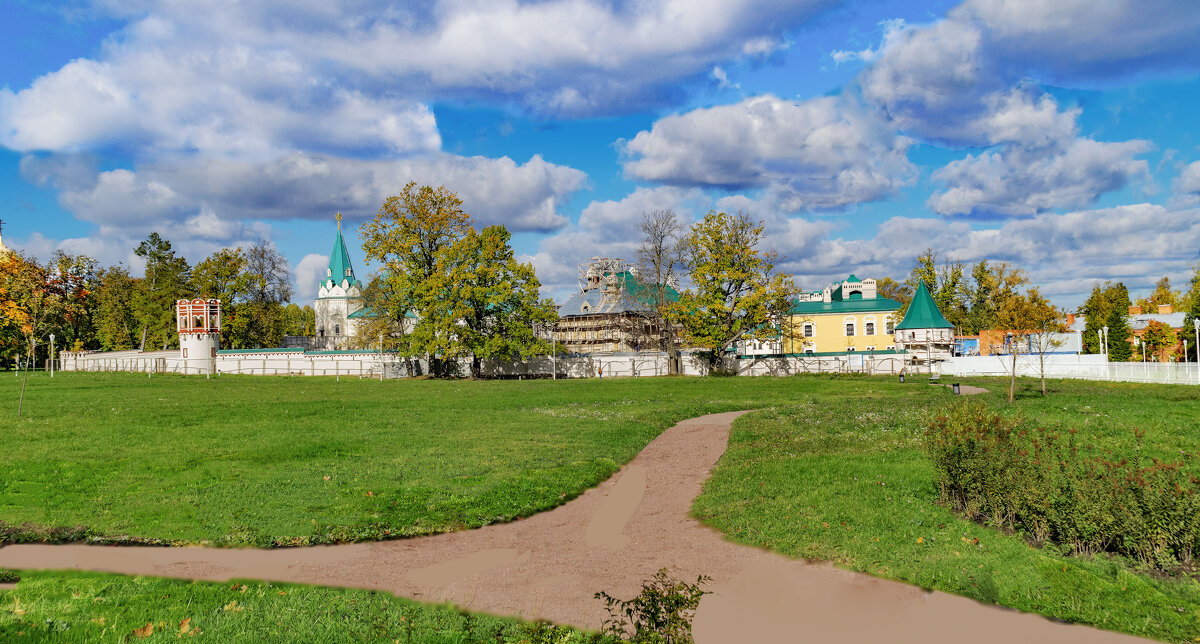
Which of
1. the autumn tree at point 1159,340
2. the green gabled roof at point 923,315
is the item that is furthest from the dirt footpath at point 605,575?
the autumn tree at point 1159,340

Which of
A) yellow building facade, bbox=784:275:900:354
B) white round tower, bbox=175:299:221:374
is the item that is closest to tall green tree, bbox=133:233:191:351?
white round tower, bbox=175:299:221:374

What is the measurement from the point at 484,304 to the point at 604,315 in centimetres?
3039

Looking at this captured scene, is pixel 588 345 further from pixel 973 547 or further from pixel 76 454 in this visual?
pixel 973 547

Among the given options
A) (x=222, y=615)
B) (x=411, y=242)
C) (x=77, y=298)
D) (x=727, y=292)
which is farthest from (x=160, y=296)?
(x=222, y=615)

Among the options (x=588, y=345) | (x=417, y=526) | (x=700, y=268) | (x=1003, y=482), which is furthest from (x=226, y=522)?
(x=588, y=345)

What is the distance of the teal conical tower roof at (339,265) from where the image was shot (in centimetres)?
10219

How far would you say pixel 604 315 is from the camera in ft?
272

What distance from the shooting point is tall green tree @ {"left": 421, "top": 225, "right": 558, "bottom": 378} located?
51969mm

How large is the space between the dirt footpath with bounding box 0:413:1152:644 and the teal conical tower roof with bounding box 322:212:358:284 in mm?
97369

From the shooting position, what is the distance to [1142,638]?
22.1 ft

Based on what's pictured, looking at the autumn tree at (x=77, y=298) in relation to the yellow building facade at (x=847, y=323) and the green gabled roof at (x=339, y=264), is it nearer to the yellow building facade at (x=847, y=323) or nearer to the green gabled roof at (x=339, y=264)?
the green gabled roof at (x=339, y=264)

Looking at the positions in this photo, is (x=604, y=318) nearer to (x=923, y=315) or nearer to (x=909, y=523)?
(x=923, y=315)

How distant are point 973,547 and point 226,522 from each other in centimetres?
1039

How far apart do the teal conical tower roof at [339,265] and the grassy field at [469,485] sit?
7695cm
